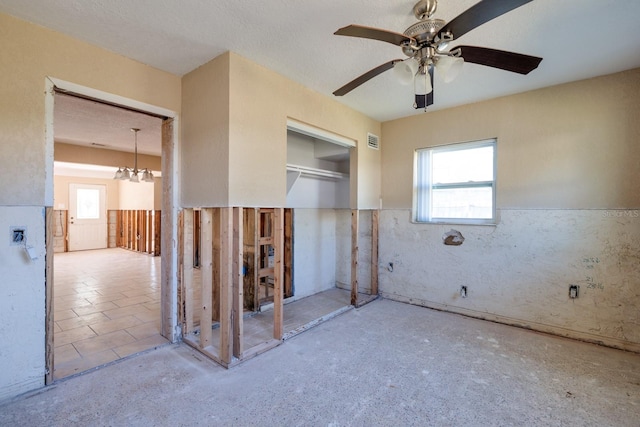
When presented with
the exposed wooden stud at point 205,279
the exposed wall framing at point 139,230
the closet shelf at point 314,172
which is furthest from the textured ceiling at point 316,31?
the exposed wall framing at point 139,230

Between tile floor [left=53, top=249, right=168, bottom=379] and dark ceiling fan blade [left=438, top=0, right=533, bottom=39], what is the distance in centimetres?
345

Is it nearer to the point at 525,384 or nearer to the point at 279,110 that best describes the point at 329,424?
the point at 525,384

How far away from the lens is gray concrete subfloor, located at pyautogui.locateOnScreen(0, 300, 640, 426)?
1821 mm

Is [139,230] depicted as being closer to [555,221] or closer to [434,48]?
[434,48]

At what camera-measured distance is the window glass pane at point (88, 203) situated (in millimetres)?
8789

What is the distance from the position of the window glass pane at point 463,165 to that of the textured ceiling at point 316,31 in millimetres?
945

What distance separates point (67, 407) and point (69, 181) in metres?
9.21

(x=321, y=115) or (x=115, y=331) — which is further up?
(x=321, y=115)

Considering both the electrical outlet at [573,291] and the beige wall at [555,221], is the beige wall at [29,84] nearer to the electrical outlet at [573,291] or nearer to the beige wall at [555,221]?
the beige wall at [555,221]

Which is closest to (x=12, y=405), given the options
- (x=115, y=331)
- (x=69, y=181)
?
(x=115, y=331)

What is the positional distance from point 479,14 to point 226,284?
8.10 feet

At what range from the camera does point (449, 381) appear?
2.21m

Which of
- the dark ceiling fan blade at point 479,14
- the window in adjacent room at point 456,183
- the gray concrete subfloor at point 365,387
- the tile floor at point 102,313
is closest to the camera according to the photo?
the dark ceiling fan blade at point 479,14

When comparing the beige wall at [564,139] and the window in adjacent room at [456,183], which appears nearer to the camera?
the beige wall at [564,139]
